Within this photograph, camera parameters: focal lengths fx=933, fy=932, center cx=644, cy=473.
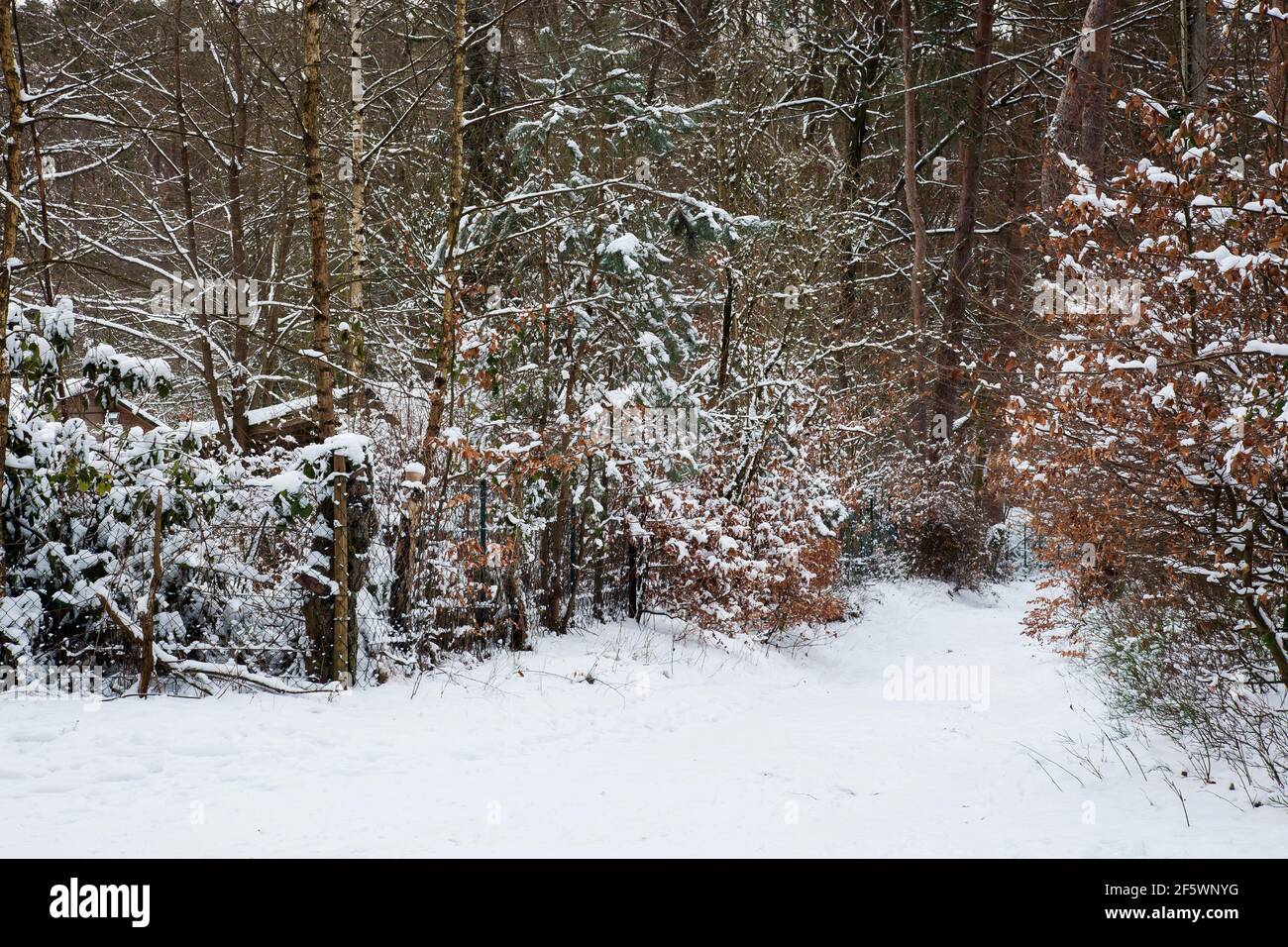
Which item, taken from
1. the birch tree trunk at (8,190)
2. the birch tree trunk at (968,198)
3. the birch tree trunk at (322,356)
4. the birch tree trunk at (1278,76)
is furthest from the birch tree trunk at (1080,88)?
the birch tree trunk at (8,190)

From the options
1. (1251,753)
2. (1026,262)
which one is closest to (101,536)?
(1251,753)

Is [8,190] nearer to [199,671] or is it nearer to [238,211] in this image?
[199,671]

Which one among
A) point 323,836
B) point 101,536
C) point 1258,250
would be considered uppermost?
point 1258,250

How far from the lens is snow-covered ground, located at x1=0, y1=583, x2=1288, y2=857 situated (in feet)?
15.4

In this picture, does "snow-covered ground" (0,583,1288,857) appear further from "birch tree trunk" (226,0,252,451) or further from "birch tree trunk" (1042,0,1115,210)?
"birch tree trunk" (1042,0,1115,210)

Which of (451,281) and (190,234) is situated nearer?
(451,281)

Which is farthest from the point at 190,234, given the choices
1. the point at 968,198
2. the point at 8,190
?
the point at 968,198

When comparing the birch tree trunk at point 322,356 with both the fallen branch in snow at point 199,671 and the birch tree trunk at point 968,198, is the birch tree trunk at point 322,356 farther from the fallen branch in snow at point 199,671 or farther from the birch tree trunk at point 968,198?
the birch tree trunk at point 968,198

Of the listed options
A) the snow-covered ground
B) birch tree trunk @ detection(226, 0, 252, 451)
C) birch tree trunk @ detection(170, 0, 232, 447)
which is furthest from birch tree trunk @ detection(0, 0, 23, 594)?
birch tree trunk @ detection(226, 0, 252, 451)

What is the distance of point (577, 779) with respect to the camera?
236 inches

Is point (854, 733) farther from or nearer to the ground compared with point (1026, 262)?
nearer to the ground
